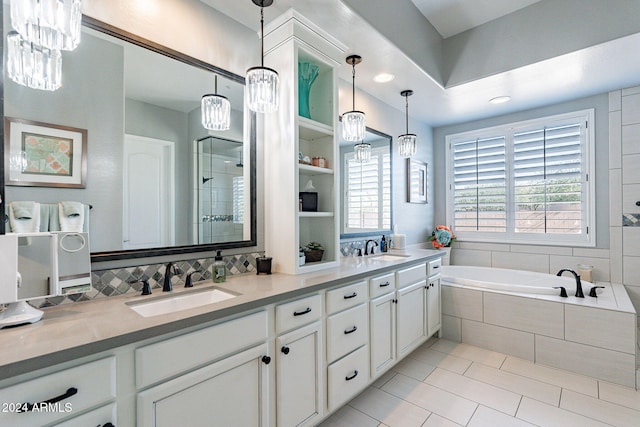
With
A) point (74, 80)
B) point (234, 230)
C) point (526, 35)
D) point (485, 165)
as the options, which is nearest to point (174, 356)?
point (234, 230)

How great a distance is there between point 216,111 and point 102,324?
130 centimetres

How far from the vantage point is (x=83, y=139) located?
53.0 inches

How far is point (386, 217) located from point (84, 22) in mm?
2809

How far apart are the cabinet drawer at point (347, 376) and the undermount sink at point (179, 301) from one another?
76 cm

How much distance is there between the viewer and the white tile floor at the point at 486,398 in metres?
1.85

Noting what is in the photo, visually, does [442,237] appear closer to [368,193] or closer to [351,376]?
[368,193]

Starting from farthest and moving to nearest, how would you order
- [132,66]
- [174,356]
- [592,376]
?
1. [592,376]
2. [132,66]
3. [174,356]

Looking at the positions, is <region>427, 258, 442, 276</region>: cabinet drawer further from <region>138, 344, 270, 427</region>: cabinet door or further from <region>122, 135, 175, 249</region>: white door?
<region>122, 135, 175, 249</region>: white door

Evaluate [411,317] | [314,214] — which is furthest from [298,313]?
[411,317]

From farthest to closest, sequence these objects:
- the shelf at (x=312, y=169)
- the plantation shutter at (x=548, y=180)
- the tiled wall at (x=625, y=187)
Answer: the plantation shutter at (x=548, y=180) < the tiled wall at (x=625, y=187) < the shelf at (x=312, y=169)

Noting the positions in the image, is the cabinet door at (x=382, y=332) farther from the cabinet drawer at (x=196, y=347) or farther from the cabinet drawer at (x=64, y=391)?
the cabinet drawer at (x=64, y=391)

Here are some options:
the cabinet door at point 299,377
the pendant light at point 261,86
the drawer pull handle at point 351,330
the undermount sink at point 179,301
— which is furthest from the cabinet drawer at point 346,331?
the pendant light at point 261,86

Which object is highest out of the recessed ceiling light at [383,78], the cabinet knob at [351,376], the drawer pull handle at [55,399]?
the recessed ceiling light at [383,78]

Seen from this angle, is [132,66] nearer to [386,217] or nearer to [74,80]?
[74,80]
